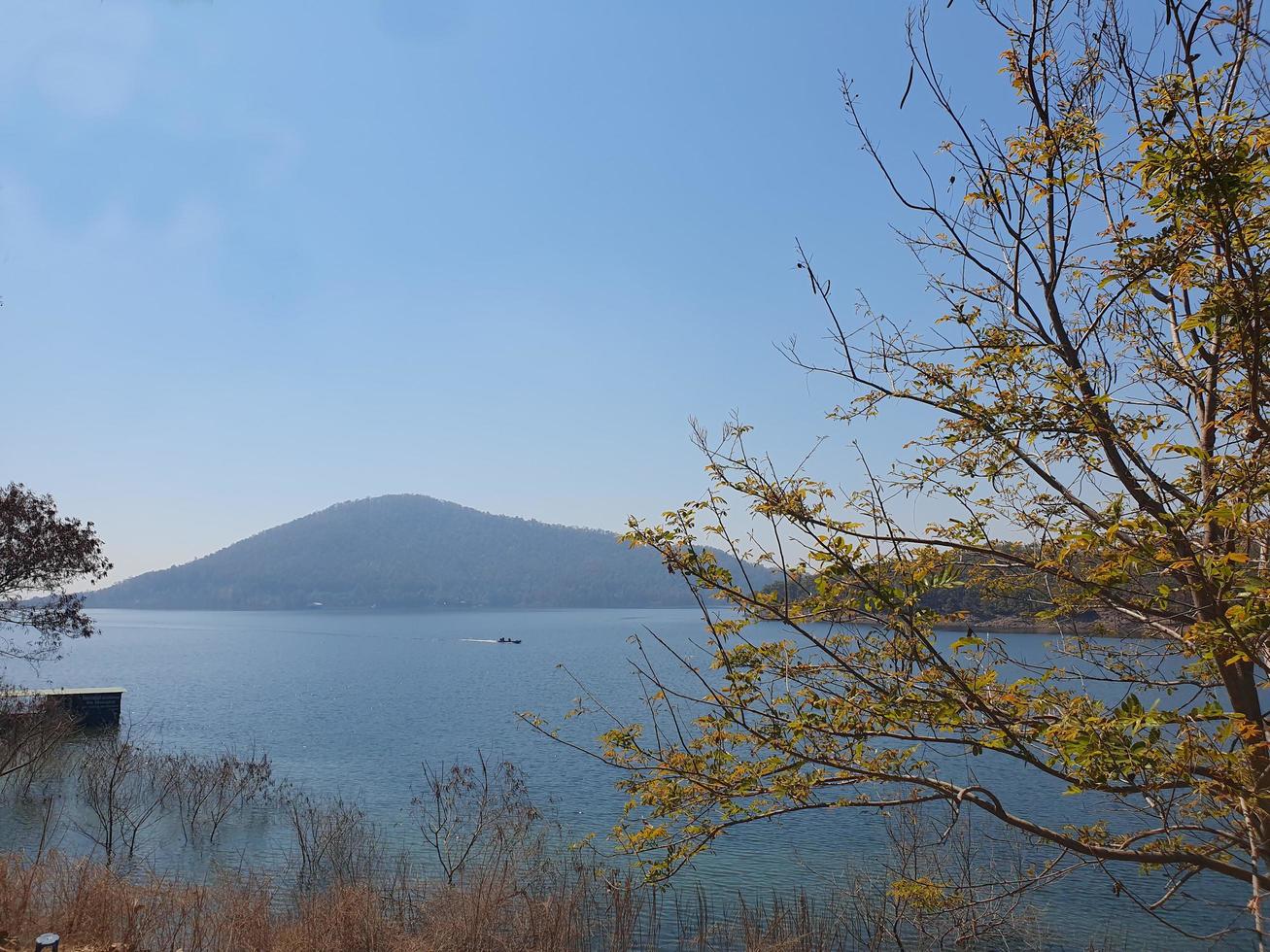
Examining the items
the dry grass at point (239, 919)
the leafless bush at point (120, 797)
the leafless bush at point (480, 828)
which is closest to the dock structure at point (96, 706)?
the leafless bush at point (120, 797)

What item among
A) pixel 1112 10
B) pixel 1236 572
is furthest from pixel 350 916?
pixel 1112 10

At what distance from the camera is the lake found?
17.0 metres

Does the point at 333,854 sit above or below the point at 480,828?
below

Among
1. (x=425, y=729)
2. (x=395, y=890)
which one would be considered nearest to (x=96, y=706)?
(x=425, y=729)

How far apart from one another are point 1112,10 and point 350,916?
12.6 metres

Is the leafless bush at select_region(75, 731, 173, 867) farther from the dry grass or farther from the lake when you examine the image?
the dry grass

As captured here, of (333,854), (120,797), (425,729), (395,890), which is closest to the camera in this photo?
(395,890)

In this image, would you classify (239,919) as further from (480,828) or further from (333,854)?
(333,854)

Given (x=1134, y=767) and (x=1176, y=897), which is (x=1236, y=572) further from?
(x=1176, y=897)

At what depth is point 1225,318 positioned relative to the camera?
448cm

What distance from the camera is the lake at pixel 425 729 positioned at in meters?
17.0

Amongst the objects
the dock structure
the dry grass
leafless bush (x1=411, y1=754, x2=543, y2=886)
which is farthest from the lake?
the dry grass

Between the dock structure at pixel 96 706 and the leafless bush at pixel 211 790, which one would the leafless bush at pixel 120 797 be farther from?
the dock structure at pixel 96 706

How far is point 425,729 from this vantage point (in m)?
38.2
